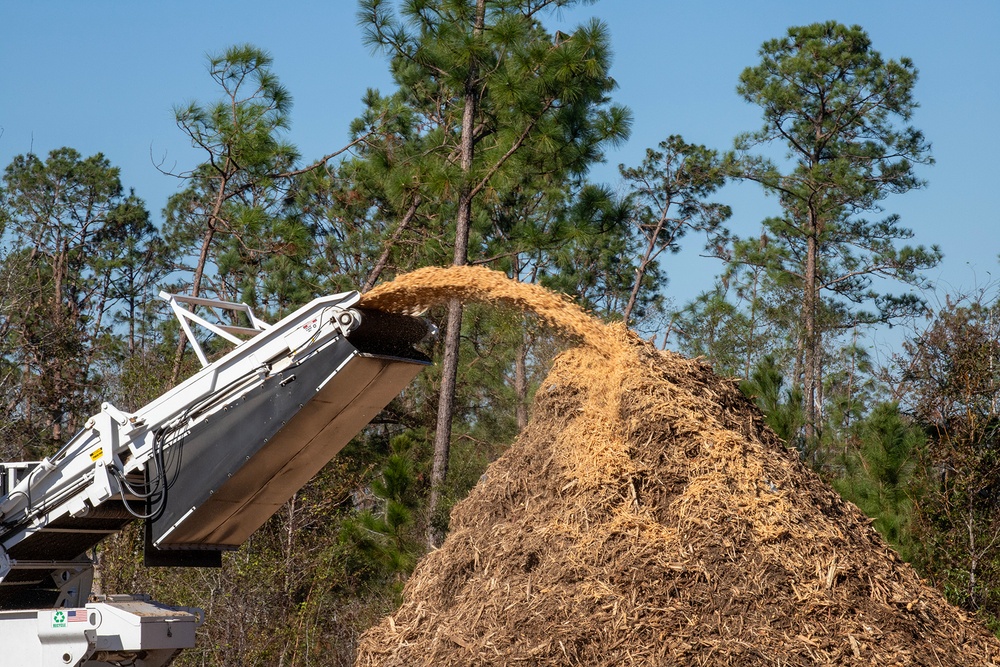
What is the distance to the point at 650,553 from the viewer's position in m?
6.91

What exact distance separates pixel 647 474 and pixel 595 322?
1.24m

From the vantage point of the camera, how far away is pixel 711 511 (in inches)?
279

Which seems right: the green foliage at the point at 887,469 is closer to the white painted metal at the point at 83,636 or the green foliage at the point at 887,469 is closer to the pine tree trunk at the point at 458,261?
the pine tree trunk at the point at 458,261

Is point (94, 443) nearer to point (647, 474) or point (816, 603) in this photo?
point (647, 474)

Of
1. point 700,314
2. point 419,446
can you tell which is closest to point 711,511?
point 419,446

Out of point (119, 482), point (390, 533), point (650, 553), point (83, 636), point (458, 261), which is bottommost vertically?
point (83, 636)

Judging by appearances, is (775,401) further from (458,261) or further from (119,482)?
(119,482)

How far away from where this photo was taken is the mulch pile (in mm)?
6559

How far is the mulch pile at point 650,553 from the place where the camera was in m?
6.56

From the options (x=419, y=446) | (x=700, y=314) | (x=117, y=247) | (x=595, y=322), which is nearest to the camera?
(x=595, y=322)

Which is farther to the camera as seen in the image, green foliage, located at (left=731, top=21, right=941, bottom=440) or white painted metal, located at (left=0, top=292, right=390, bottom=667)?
green foliage, located at (left=731, top=21, right=941, bottom=440)

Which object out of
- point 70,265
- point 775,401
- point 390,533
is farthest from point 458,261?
point 70,265

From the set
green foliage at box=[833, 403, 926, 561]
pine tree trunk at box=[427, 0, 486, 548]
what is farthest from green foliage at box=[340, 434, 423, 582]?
green foliage at box=[833, 403, 926, 561]

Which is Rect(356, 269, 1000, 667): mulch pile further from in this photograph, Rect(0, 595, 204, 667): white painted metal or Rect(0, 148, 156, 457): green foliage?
Rect(0, 148, 156, 457): green foliage
